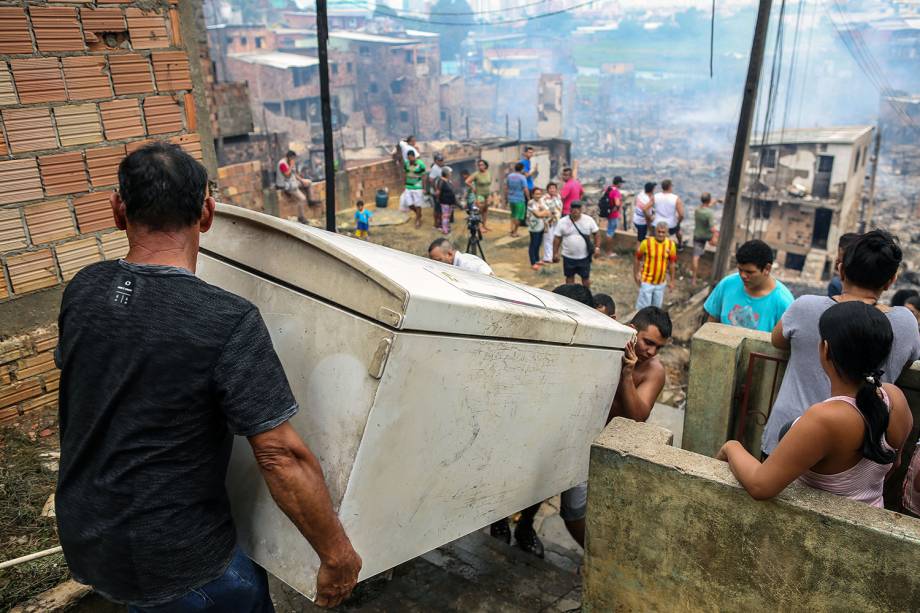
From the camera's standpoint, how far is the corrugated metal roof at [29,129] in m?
3.86

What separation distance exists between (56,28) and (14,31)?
247 millimetres

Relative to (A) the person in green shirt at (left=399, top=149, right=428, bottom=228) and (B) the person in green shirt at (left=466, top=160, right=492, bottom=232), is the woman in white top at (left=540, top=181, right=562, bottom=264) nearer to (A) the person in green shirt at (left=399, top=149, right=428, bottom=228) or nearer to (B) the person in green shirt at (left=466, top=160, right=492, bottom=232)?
(B) the person in green shirt at (left=466, top=160, right=492, bottom=232)

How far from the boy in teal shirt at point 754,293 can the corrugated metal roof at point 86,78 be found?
4.37 m

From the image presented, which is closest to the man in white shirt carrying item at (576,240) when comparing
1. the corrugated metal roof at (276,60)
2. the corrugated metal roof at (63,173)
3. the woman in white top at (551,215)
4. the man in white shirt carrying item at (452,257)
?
the woman in white top at (551,215)

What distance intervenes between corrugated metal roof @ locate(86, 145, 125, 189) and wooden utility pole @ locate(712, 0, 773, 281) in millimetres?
8885

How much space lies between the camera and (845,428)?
2.04 metres

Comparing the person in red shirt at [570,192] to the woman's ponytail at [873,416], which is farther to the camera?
the person in red shirt at [570,192]

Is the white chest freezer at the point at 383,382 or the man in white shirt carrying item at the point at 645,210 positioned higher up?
the white chest freezer at the point at 383,382

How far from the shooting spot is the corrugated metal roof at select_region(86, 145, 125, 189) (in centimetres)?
427

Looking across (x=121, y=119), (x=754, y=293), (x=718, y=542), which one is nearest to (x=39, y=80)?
(x=121, y=119)

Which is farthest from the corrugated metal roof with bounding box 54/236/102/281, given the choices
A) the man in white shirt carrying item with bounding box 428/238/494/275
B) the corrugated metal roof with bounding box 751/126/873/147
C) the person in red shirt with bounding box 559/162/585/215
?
the corrugated metal roof with bounding box 751/126/873/147

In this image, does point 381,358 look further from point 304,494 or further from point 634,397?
point 634,397

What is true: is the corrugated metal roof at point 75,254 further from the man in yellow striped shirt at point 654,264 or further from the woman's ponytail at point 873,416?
the man in yellow striped shirt at point 654,264

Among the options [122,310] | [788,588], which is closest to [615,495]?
[788,588]
